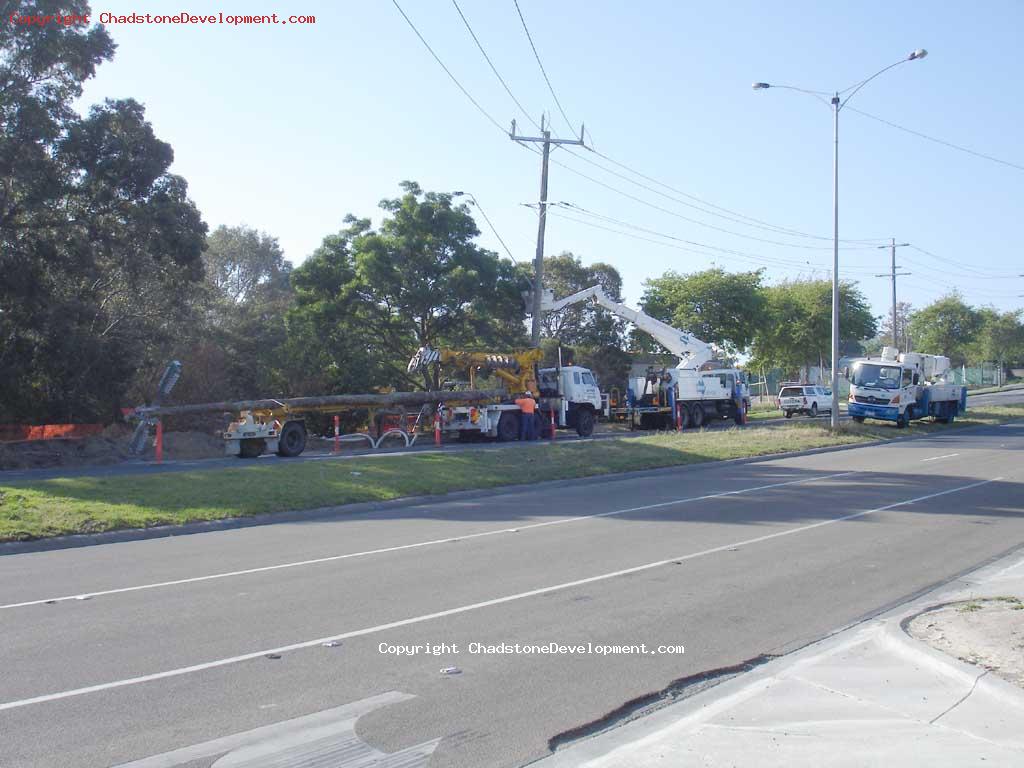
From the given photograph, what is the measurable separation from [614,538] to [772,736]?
709 centimetres

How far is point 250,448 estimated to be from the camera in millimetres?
25531

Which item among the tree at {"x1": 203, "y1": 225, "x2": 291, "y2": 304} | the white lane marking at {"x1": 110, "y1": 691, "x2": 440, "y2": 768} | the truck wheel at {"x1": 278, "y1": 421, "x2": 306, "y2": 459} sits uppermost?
the tree at {"x1": 203, "y1": 225, "x2": 291, "y2": 304}

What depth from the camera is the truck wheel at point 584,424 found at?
115 feet

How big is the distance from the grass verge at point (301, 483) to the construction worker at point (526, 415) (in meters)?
5.40

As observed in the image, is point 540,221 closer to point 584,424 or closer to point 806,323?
point 584,424

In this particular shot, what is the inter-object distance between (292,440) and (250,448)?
1.15 metres

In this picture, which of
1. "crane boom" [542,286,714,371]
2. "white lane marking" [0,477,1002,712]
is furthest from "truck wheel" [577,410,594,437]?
"white lane marking" [0,477,1002,712]

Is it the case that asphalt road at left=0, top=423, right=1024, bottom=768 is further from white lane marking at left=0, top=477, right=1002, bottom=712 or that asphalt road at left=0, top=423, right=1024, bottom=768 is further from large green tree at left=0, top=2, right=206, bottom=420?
large green tree at left=0, top=2, right=206, bottom=420

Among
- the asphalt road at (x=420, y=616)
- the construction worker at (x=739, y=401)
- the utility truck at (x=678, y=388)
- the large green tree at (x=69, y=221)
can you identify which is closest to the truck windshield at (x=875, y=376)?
the construction worker at (x=739, y=401)

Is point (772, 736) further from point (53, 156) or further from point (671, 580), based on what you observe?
point (53, 156)

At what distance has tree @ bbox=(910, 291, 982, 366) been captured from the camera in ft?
247

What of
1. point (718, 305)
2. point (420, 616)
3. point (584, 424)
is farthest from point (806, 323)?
point (420, 616)

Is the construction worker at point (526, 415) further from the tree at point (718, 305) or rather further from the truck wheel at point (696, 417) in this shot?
the tree at point (718, 305)

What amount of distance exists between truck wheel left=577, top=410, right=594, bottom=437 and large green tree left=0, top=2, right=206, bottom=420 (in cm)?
1472
